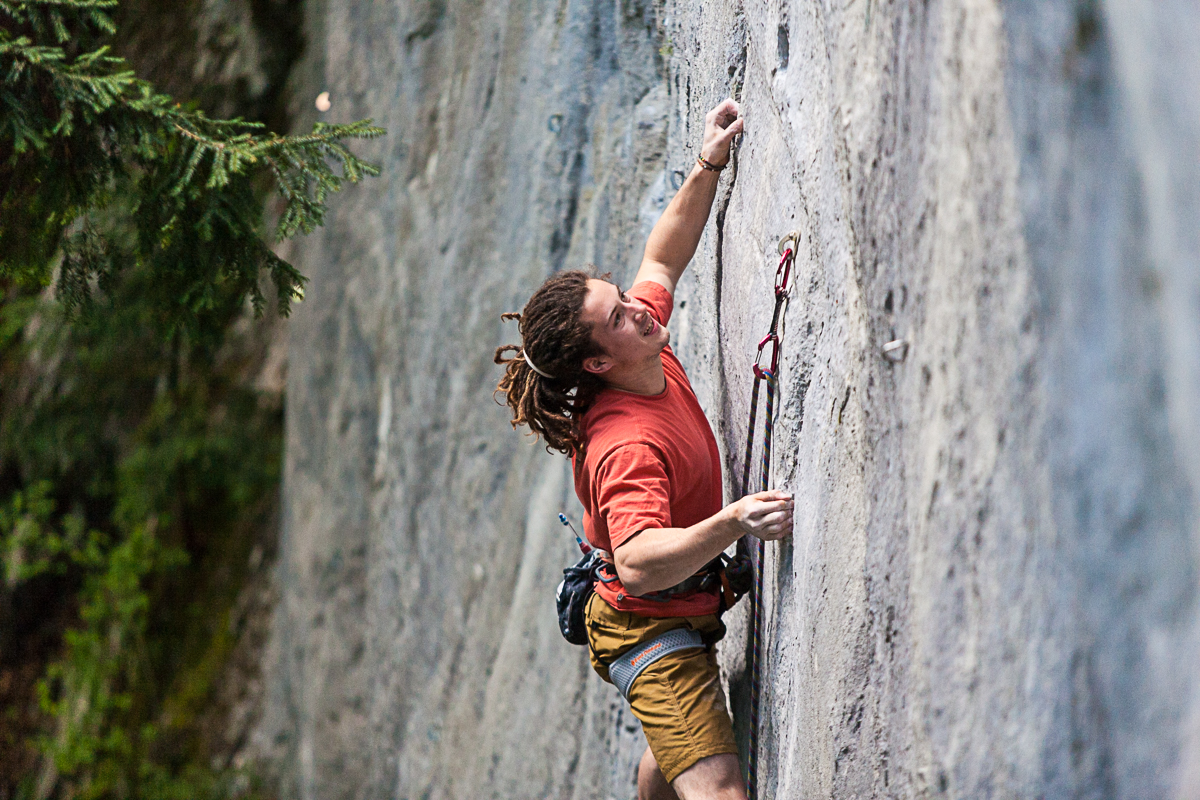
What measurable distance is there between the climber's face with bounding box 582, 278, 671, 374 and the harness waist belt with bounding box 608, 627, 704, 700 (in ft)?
2.51

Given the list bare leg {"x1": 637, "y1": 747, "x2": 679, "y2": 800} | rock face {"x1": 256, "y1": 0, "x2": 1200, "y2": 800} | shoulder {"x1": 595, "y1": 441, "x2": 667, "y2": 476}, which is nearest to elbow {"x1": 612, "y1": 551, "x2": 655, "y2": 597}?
shoulder {"x1": 595, "y1": 441, "x2": 667, "y2": 476}

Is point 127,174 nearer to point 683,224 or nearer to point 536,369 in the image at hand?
point 536,369

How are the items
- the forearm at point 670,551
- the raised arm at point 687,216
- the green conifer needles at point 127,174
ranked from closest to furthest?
the forearm at point 670,551 < the raised arm at point 687,216 < the green conifer needles at point 127,174

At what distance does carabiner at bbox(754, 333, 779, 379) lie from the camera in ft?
7.46

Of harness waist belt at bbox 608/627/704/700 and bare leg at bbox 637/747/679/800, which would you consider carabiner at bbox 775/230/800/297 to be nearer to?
harness waist belt at bbox 608/627/704/700

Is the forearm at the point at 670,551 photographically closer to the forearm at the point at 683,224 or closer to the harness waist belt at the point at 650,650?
the harness waist belt at the point at 650,650

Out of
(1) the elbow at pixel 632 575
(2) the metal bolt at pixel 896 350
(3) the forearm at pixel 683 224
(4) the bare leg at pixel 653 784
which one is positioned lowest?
(4) the bare leg at pixel 653 784

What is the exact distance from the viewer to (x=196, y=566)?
8.99 metres

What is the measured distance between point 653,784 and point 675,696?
49cm

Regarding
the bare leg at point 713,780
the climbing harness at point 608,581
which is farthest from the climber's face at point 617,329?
the bare leg at point 713,780

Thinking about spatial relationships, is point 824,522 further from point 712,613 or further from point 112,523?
point 112,523

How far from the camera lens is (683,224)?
2930 millimetres

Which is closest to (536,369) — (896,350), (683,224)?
(683,224)

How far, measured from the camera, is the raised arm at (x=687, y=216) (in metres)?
2.76
